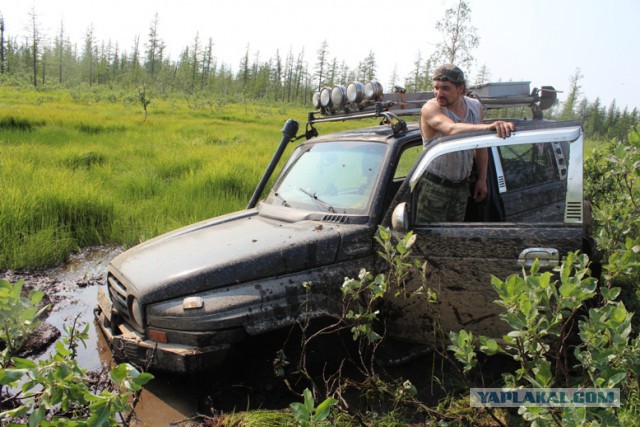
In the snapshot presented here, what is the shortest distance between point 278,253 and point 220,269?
354 mm

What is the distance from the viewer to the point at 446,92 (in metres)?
3.20

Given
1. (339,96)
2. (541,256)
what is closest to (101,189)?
(339,96)

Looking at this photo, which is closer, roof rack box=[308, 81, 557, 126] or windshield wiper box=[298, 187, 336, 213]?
windshield wiper box=[298, 187, 336, 213]

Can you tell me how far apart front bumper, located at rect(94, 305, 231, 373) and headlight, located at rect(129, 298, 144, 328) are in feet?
0.27

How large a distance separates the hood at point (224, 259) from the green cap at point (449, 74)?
1.27m

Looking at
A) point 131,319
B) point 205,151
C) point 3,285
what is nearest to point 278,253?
point 131,319

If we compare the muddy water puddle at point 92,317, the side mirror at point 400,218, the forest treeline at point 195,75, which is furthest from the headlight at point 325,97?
the forest treeline at point 195,75

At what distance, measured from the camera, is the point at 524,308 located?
1708 mm

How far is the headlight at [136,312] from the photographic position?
109 inches

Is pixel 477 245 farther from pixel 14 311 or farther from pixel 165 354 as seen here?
pixel 14 311

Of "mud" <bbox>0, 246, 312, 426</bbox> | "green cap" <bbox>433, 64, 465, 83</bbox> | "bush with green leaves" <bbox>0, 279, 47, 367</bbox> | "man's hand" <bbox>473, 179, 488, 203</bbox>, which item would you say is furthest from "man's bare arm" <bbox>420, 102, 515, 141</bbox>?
"bush with green leaves" <bbox>0, 279, 47, 367</bbox>

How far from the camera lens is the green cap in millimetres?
3160

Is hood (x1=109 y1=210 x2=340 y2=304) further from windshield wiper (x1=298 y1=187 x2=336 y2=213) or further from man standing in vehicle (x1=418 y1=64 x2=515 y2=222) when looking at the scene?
man standing in vehicle (x1=418 y1=64 x2=515 y2=222)

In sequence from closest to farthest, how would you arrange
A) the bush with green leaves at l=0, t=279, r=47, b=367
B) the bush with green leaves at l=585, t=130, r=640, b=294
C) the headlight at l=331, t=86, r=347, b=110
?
the bush with green leaves at l=0, t=279, r=47, b=367 → the bush with green leaves at l=585, t=130, r=640, b=294 → the headlight at l=331, t=86, r=347, b=110
